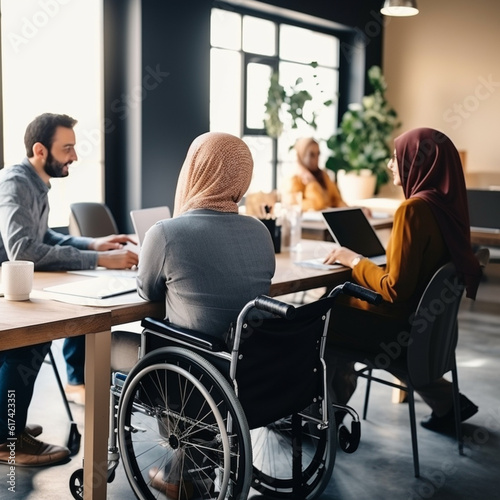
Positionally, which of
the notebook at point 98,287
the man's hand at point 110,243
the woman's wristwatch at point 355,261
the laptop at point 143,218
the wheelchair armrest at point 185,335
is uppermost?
the laptop at point 143,218

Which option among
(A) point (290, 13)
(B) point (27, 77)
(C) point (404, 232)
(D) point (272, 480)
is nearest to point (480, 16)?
(A) point (290, 13)

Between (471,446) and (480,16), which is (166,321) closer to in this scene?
(471,446)

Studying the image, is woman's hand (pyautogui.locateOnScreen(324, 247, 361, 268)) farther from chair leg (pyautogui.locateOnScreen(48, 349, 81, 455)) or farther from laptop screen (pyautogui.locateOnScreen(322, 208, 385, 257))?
chair leg (pyautogui.locateOnScreen(48, 349, 81, 455))

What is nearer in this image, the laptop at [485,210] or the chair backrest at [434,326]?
the chair backrest at [434,326]

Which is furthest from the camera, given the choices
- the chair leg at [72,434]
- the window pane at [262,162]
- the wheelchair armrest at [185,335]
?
the window pane at [262,162]

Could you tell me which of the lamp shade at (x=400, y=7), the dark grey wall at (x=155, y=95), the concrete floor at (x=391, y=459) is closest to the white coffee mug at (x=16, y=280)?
the concrete floor at (x=391, y=459)

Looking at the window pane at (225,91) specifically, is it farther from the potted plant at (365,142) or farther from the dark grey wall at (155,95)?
the potted plant at (365,142)

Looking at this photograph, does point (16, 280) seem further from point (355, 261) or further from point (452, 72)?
point (452, 72)

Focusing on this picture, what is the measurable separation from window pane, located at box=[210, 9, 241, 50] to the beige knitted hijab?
12.8 ft

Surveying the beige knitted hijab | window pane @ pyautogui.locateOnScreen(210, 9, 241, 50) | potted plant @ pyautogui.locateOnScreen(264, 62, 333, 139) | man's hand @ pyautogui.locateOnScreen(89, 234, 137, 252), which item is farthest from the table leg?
potted plant @ pyautogui.locateOnScreen(264, 62, 333, 139)

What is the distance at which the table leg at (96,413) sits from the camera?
196cm

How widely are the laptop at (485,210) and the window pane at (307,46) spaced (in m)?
2.79

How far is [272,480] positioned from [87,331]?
82 centimetres

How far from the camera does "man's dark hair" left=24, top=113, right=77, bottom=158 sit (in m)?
2.68
